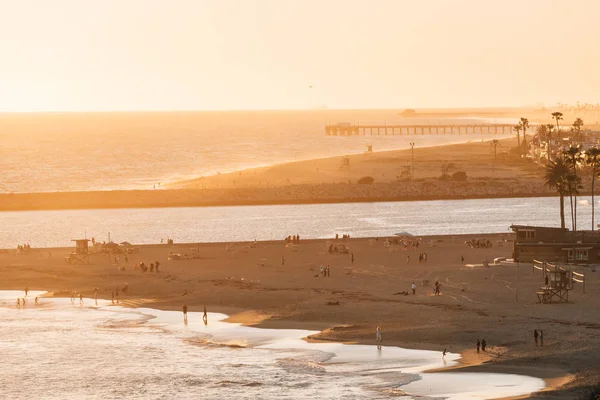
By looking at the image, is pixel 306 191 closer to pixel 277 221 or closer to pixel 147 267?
pixel 277 221

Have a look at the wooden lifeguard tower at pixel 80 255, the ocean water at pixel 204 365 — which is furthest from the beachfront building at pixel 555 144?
the ocean water at pixel 204 365

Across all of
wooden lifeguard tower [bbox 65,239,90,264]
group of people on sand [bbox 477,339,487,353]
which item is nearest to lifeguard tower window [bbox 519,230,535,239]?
group of people on sand [bbox 477,339,487,353]

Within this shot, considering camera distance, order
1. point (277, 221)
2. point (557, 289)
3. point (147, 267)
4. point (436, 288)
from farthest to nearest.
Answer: point (277, 221), point (147, 267), point (436, 288), point (557, 289)

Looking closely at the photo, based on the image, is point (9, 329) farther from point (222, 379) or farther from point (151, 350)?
point (222, 379)

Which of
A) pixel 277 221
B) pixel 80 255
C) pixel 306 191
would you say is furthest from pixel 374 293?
pixel 306 191

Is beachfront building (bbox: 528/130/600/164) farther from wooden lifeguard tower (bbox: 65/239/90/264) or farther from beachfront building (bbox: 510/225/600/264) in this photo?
wooden lifeguard tower (bbox: 65/239/90/264)

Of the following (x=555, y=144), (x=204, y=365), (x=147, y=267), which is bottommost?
(x=204, y=365)

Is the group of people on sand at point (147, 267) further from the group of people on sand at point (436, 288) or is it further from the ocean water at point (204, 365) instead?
the group of people on sand at point (436, 288)
